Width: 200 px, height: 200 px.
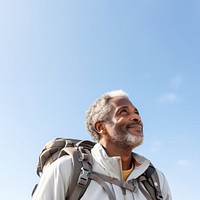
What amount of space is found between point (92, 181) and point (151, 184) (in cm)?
107

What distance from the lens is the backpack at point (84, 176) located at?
14.4ft

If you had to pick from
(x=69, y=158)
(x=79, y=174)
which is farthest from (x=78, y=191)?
(x=69, y=158)

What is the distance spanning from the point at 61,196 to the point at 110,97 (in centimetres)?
212

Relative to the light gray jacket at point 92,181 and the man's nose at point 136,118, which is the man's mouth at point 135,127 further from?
the light gray jacket at point 92,181

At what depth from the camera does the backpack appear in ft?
14.4

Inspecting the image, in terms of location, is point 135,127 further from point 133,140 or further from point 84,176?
point 84,176

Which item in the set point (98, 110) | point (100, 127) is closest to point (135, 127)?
point (100, 127)

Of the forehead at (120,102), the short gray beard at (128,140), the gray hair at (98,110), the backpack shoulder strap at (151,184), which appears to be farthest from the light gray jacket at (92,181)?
the forehead at (120,102)

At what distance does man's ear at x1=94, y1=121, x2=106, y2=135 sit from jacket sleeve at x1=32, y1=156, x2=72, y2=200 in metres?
1.05

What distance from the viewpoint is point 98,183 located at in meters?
4.56

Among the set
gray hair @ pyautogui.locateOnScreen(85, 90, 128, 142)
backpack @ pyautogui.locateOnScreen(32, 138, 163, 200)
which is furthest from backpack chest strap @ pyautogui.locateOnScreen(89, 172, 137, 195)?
gray hair @ pyautogui.locateOnScreen(85, 90, 128, 142)

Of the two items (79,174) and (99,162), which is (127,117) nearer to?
(99,162)

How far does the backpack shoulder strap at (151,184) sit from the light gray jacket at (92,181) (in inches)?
4.4

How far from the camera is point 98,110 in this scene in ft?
18.9
